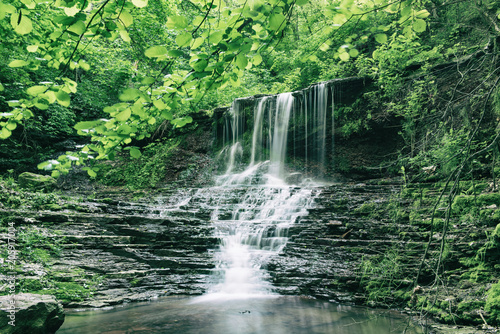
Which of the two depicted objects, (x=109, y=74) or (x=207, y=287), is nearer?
(x=207, y=287)

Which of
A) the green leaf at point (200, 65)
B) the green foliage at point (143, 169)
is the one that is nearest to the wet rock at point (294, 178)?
the green foliage at point (143, 169)

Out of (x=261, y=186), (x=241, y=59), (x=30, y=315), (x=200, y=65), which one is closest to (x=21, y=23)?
(x=200, y=65)

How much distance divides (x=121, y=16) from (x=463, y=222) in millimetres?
5595

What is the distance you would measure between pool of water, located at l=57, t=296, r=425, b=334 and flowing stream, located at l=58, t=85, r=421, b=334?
0.01m

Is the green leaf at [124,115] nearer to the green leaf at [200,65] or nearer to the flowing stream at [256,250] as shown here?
the green leaf at [200,65]

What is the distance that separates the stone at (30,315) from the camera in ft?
10.2

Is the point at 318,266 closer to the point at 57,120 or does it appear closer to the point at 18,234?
the point at 18,234

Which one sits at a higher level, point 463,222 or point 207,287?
point 463,222

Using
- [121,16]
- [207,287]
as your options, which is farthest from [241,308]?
[121,16]

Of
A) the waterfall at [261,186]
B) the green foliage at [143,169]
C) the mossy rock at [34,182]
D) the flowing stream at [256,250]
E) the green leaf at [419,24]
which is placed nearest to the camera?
the green leaf at [419,24]

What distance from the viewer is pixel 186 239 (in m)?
7.08

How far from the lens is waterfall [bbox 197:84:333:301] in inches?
250

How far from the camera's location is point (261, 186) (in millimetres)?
11430

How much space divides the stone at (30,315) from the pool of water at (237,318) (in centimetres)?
26
